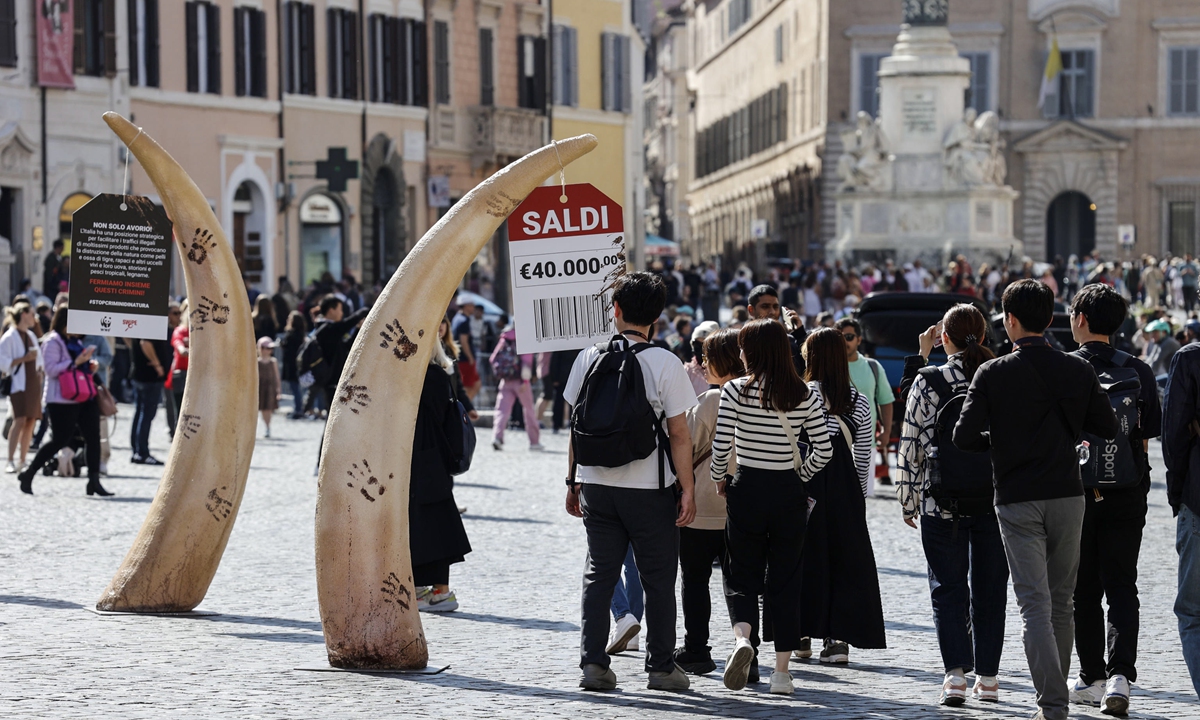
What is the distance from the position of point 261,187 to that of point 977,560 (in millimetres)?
31514

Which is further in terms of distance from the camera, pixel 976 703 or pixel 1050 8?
pixel 1050 8

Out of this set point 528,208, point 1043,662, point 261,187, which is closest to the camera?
point 1043,662

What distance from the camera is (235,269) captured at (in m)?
10.3

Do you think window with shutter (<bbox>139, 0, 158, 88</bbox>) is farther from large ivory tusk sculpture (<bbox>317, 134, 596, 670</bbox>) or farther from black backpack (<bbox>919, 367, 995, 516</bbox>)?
black backpack (<bbox>919, 367, 995, 516</bbox>)

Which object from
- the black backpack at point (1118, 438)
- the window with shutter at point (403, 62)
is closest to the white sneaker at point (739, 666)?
the black backpack at point (1118, 438)

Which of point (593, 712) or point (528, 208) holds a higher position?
point (528, 208)

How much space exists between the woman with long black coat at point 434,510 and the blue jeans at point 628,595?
142cm

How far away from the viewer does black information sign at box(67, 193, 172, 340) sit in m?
10.4

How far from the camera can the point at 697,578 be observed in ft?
28.0

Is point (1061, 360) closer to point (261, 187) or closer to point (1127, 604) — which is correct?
point (1127, 604)

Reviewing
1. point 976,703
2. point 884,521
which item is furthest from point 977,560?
point 884,521

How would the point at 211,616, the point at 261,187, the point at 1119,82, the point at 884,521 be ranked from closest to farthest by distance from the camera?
the point at 211,616 → the point at 884,521 → the point at 261,187 → the point at 1119,82

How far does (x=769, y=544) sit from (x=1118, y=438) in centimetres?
144

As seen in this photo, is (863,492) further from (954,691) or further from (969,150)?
(969,150)
